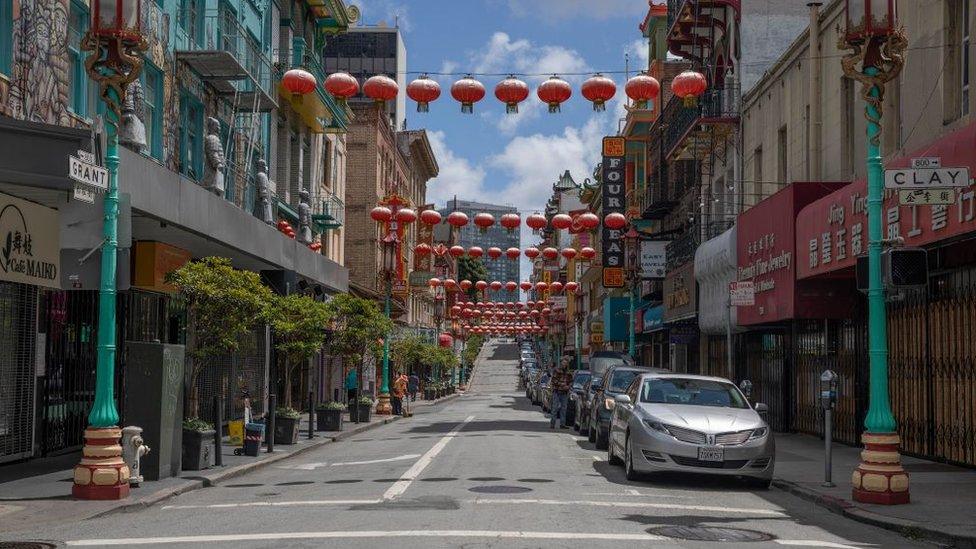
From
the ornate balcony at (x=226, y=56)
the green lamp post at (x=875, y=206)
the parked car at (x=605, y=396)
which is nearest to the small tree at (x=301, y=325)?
the parked car at (x=605, y=396)

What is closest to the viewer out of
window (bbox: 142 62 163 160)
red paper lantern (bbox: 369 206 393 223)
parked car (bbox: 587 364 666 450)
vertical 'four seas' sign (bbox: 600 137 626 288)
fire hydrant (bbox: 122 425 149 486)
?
fire hydrant (bbox: 122 425 149 486)

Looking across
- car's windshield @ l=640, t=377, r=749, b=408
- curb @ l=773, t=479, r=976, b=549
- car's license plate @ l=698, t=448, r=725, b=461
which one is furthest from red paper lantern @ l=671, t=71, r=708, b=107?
curb @ l=773, t=479, r=976, b=549

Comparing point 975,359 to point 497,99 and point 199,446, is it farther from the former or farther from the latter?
point 199,446

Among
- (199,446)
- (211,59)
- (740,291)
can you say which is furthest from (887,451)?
(211,59)

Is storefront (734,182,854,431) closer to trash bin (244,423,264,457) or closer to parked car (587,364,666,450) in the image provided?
parked car (587,364,666,450)

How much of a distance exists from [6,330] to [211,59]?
1035 centimetres

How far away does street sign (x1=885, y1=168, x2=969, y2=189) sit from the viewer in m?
13.2

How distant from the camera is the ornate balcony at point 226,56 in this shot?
1046 inches

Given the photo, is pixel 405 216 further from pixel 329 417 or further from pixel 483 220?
pixel 329 417

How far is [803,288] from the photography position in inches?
938

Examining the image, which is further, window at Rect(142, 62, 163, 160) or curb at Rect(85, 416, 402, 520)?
window at Rect(142, 62, 163, 160)

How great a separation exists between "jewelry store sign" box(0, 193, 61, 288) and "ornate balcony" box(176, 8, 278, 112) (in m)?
8.88

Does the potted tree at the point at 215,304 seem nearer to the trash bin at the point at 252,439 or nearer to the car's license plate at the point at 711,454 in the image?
the trash bin at the point at 252,439

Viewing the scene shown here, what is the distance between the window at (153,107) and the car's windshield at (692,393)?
12.8 meters
